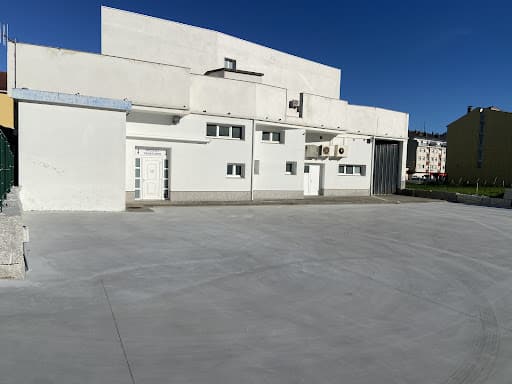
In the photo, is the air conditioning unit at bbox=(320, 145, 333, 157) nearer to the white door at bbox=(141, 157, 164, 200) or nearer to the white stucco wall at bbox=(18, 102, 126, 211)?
the white door at bbox=(141, 157, 164, 200)

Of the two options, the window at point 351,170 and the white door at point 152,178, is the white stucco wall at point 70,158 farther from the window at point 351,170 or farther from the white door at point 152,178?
the window at point 351,170

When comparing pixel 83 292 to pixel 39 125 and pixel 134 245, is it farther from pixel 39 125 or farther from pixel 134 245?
pixel 39 125

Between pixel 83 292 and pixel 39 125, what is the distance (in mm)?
9013

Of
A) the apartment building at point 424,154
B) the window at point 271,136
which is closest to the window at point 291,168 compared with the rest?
the window at point 271,136

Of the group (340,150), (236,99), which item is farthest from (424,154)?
(236,99)

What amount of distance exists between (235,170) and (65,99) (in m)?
10.3

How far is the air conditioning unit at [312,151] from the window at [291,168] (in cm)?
217

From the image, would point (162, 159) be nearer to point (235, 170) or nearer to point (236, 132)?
point (235, 170)

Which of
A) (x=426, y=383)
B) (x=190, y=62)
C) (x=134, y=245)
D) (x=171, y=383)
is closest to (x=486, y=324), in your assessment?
(x=426, y=383)

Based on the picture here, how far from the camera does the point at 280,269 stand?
7.17 metres

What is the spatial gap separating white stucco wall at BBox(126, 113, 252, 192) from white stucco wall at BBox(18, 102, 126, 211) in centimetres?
458

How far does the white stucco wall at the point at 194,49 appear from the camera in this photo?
21.4 m

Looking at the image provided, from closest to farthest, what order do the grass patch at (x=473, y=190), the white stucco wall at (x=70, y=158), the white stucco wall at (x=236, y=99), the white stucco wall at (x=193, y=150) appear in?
the white stucco wall at (x=70, y=158), the white stucco wall at (x=193, y=150), the white stucco wall at (x=236, y=99), the grass patch at (x=473, y=190)

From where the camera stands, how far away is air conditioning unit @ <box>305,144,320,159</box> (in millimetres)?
25656
